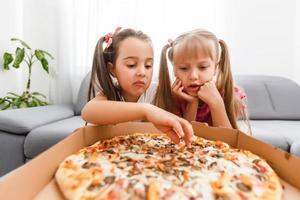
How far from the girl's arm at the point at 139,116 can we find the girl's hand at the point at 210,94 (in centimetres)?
34

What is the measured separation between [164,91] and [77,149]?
0.51 meters

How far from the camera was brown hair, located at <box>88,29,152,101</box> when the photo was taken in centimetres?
106

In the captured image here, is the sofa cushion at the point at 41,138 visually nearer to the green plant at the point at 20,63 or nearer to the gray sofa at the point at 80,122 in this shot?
the gray sofa at the point at 80,122

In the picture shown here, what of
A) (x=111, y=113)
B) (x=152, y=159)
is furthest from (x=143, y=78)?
(x=152, y=159)

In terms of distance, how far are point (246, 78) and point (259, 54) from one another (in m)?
0.30

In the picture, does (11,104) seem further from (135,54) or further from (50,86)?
(135,54)

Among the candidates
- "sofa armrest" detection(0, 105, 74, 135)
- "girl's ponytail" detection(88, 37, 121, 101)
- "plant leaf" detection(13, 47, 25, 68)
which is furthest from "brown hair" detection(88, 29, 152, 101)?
"plant leaf" detection(13, 47, 25, 68)

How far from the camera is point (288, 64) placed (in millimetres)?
2791

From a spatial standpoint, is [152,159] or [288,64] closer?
[152,159]

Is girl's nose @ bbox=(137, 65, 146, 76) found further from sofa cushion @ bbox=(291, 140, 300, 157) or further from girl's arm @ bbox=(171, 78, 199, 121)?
sofa cushion @ bbox=(291, 140, 300, 157)

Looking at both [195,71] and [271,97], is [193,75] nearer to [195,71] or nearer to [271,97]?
[195,71]

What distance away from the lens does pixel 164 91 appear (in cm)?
118

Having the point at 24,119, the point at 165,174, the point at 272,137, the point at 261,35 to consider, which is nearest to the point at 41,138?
the point at 24,119

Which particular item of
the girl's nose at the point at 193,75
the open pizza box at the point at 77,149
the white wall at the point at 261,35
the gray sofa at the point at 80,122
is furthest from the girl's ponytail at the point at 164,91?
the white wall at the point at 261,35
